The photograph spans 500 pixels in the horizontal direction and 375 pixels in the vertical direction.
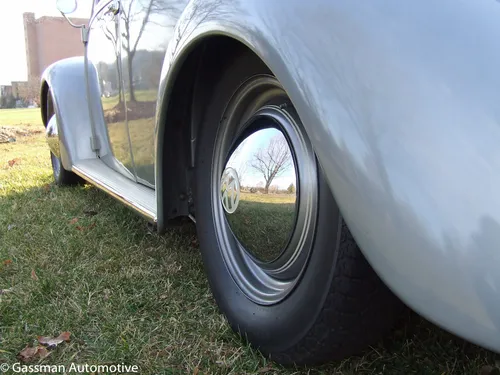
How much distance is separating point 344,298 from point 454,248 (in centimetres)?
39

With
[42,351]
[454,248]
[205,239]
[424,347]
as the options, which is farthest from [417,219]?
[42,351]

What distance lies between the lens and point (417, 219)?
76cm

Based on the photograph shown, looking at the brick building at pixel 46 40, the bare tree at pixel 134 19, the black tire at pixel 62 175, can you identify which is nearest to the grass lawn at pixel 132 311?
the bare tree at pixel 134 19

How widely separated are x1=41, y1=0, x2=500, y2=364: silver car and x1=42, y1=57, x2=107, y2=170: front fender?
4.24 feet

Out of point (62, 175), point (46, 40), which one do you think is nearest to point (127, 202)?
point (62, 175)

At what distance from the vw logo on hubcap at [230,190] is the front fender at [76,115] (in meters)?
1.83

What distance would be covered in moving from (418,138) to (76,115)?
9.56 ft

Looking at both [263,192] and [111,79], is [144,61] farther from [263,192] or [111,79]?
[263,192]

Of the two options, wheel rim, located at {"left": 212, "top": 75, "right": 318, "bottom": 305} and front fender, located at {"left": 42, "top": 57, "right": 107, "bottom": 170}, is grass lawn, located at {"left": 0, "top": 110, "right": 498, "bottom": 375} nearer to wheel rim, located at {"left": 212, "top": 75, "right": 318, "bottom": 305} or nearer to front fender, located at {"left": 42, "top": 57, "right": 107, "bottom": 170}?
wheel rim, located at {"left": 212, "top": 75, "right": 318, "bottom": 305}

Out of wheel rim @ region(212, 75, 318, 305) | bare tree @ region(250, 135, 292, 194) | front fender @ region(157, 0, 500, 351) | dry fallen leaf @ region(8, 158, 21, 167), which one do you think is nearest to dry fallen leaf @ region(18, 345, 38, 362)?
wheel rim @ region(212, 75, 318, 305)

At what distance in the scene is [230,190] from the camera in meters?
1.49

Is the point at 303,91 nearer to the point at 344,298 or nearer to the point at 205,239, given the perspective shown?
the point at 344,298

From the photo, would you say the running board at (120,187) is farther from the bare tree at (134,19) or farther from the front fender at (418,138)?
the front fender at (418,138)

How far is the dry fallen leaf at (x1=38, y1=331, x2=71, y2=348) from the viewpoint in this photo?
5.07 ft
